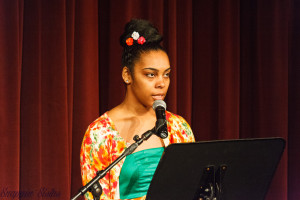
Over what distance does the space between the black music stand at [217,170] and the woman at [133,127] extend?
1.62 feet

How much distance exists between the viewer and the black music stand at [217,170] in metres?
1.29

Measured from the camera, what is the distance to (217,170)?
1352 mm

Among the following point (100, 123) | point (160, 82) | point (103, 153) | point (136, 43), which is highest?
point (136, 43)

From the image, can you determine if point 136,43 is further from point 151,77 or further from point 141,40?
point 151,77

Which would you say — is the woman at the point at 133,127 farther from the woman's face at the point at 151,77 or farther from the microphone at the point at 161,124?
the microphone at the point at 161,124

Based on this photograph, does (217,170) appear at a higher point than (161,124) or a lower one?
lower

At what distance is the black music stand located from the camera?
1.29 metres

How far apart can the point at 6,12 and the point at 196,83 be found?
1.28 m

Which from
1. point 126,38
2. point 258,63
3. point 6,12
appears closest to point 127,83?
point 126,38

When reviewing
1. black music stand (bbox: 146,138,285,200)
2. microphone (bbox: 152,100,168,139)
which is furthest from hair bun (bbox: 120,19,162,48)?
black music stand (bbox: 146,138,285,200)

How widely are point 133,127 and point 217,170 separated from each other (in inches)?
24.6

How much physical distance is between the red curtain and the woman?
0.55m

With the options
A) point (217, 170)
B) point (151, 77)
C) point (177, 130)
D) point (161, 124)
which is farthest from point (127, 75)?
point (217, 170)

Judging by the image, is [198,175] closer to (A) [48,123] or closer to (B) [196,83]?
(A) [48,123]
